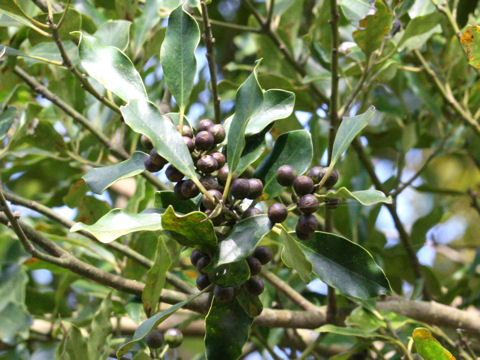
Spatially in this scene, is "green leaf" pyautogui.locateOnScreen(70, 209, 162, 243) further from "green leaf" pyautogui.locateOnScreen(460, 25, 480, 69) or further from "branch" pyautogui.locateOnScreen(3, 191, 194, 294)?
"green leaf" pyautogui.locateOnScreen(460, 25, 480, 69)

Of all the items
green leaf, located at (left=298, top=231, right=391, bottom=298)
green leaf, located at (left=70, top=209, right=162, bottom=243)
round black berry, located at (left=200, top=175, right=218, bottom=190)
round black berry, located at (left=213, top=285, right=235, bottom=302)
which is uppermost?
round black berry, located at (left=200, top=175, right=218, bottom=190)

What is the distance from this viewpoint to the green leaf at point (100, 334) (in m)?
1.19

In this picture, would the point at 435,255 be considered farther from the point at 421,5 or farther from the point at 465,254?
the point at 421,5

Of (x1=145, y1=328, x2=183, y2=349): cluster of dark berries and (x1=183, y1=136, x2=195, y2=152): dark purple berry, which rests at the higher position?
(x1=183, y1=136, x2=195, y2=152): dark purple berry

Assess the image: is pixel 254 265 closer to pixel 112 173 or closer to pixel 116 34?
pixel 112 173

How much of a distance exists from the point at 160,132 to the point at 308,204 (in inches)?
7.9

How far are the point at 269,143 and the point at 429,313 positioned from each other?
60cm

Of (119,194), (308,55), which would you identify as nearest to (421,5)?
(308,55)

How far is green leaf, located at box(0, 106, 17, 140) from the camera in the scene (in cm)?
117

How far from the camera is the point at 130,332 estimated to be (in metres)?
1.72

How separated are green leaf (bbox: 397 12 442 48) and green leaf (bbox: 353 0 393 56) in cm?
6

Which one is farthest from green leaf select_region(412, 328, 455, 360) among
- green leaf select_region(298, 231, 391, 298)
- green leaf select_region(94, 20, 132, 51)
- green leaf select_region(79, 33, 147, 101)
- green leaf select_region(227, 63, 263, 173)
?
green leaf select_region(94, 20, 132, 51)

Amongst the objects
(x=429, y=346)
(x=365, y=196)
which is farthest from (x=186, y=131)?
(x=429, y=346)

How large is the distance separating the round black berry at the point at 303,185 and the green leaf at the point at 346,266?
0.08 m
